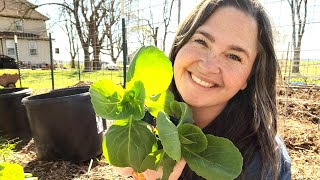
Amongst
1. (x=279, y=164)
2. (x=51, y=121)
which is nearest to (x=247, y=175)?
(x=279, y=164)

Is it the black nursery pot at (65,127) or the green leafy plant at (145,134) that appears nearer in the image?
the green leafy plant at (145,134)

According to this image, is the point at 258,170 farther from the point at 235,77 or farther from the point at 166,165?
the point at 166,165

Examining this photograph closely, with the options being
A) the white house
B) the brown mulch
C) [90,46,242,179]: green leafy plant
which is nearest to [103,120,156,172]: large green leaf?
[90,46,242,179]: green leafy plant

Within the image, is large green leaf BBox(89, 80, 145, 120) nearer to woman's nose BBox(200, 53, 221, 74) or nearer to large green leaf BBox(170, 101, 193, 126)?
large green leaf BBox(170, 101, 193, 126)

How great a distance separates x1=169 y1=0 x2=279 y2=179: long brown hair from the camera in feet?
3.44

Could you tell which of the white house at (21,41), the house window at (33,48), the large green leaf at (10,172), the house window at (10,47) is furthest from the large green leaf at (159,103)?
the house window at (10,47)

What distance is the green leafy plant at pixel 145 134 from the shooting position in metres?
0.58

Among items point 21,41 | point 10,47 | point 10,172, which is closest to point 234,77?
point 10,172

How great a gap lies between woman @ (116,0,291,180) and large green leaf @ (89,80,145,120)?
0.76 feet

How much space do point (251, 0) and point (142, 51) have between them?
2.08ft

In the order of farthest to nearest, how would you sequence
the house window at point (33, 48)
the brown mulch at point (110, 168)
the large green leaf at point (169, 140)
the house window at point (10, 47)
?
1. the house window at point (10, 47)
2. the house window at point (33, 48)
3. the brown mulch at point (110, 168)
4. the large green leaf at point (169, 140)

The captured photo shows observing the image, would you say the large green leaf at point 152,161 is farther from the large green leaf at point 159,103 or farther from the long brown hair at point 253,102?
the long brown hair at point 253,102

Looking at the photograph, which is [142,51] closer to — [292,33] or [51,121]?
[51,121]

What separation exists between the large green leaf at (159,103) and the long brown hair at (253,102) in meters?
0.45
